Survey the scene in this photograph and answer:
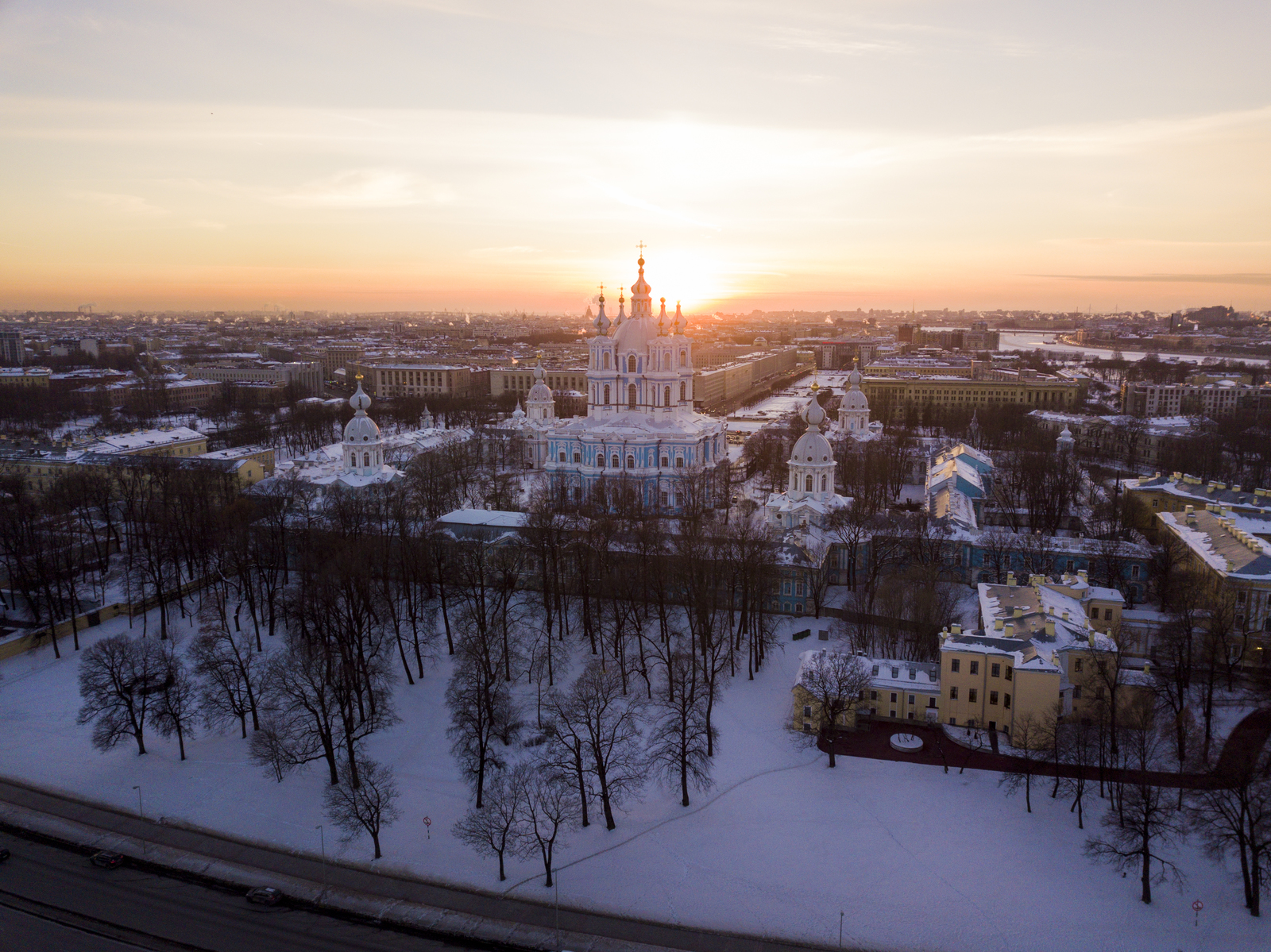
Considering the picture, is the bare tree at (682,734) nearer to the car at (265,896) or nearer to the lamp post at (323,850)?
the lamp post at (323,850)

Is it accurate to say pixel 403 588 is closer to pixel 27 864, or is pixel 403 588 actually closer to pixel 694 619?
pixel 694 619

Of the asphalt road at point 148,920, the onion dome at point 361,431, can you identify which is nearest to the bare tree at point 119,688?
the asphalt road at point 148,920

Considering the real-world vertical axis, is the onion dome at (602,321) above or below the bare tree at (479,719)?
above

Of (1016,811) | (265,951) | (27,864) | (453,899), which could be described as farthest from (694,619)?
(27,864)

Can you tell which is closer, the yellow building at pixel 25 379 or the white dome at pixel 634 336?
the white dome at pixel 634 336

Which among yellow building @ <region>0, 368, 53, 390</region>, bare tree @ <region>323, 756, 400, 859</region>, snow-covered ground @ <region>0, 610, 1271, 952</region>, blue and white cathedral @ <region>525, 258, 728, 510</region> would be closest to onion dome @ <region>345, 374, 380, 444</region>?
blue and white cathedral @ <region>525, 258, 728, 510</region>

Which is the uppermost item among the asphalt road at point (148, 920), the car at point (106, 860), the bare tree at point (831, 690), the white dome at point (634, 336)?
the white dome at point (634, 336)

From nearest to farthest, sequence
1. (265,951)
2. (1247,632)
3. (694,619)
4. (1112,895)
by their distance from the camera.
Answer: (265,951) → (1112,895) → (1247,632) → (694,619)
